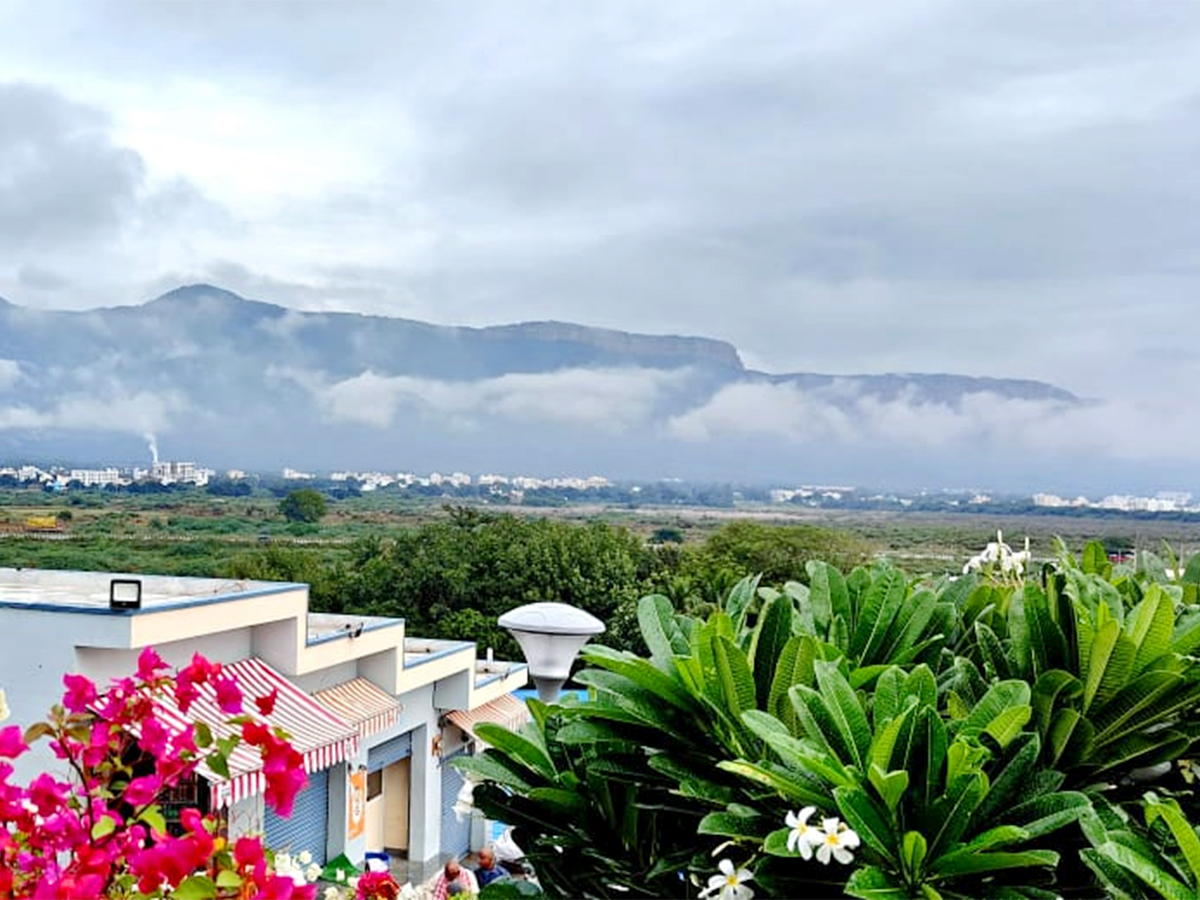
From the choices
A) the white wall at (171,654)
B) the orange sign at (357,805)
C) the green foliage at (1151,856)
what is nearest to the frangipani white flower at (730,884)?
the green foliage at (1151,856)

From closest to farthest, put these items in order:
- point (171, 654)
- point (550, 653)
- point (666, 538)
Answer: point (550, 653) < point (171, 654) < point (666, 538)

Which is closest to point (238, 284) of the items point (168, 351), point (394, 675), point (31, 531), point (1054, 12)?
point (168, 351)

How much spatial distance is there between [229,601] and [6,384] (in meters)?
137

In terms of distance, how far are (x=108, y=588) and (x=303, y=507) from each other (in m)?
48.5

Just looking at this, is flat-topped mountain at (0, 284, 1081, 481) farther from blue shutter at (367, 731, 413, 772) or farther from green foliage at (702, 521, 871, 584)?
blue shutter at (367, 731, 413, 772)

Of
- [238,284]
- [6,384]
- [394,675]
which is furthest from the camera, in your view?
[238,284]

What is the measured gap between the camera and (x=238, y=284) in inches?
6457

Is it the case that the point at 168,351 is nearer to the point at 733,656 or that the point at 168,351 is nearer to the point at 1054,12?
the point at 1054,12

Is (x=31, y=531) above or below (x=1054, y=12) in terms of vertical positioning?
below

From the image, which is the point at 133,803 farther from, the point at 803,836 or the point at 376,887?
the point at 803,836

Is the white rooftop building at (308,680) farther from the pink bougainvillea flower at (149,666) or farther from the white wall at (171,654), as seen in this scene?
the pink bougainvillea flower at (149,666)

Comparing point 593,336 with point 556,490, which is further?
point 593,336

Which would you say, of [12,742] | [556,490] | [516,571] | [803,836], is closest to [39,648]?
[12,742]

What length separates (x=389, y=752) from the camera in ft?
35.1
